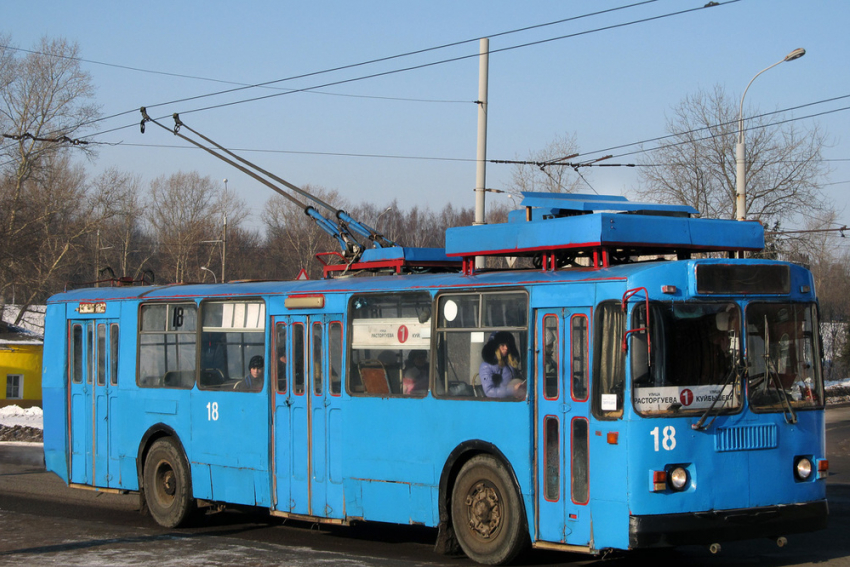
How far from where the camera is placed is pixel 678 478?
7195 millimetres

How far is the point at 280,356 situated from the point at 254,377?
46cm

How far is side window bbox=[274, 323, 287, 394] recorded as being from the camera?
10.2m

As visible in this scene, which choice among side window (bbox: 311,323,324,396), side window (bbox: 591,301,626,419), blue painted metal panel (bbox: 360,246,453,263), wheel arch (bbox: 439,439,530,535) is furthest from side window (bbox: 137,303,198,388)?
side window (bbox: 591,301,626,419)

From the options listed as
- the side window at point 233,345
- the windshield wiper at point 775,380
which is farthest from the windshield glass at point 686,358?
the side window at point 233,345

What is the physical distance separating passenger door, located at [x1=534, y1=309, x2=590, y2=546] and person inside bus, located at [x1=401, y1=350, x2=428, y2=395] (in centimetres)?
131

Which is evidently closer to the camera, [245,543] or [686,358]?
[686,358]

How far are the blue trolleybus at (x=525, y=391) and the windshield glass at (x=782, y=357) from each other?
0.05 ft

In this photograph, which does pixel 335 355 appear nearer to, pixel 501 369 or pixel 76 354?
pixel 501 369

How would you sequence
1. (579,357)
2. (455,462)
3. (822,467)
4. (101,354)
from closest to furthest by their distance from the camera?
(579,357)
(822,467)
(455,462)
(101,354)

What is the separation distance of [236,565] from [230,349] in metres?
3.02

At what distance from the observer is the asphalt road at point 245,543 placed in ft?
27.7

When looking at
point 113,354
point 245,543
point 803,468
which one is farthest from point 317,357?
point 803,468

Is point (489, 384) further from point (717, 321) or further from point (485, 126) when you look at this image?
point (485, 126)

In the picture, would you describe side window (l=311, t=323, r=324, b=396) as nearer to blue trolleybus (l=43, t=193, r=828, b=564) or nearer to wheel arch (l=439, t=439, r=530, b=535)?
blue trolleybus (l=43, t=193, r=828, b=564)
